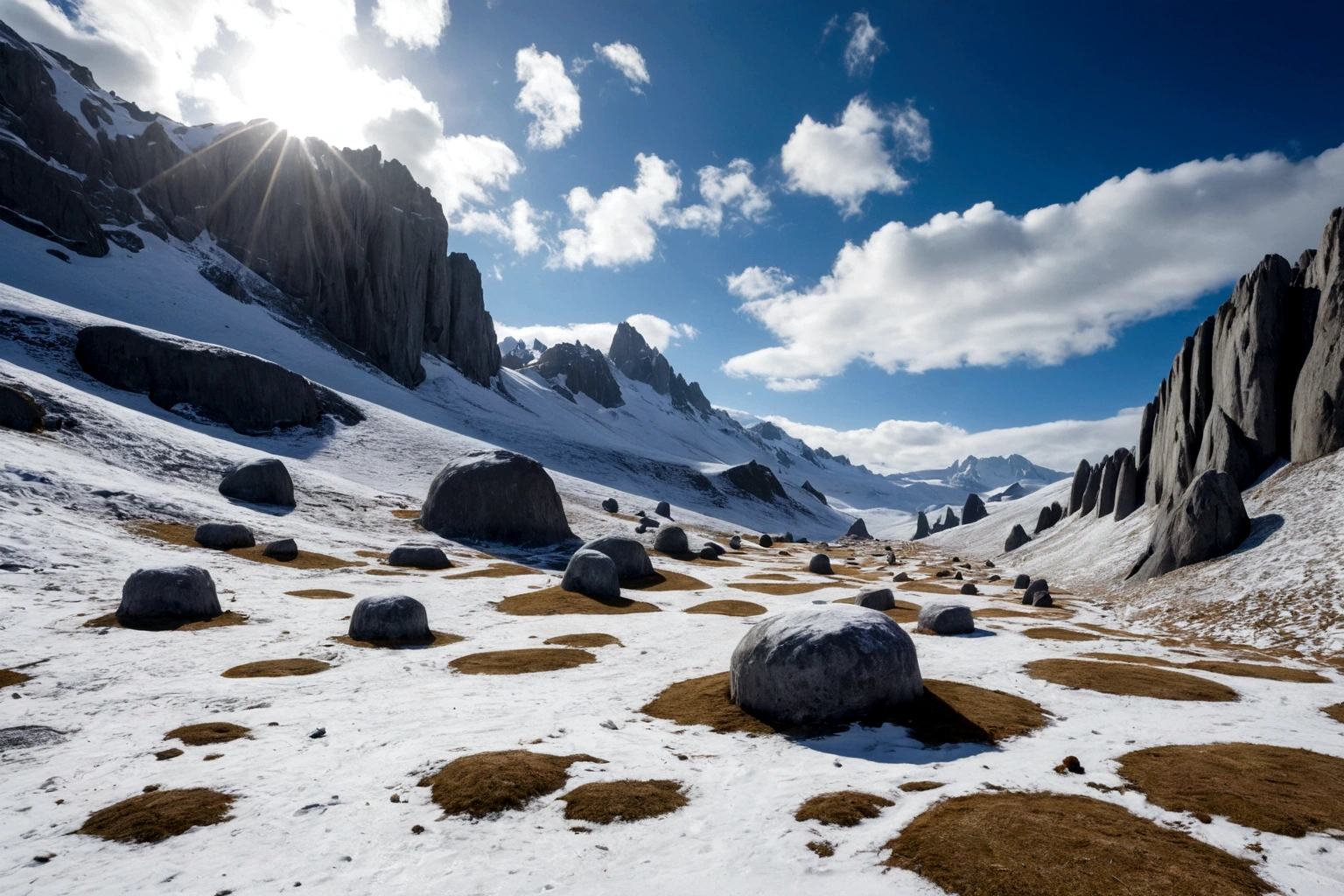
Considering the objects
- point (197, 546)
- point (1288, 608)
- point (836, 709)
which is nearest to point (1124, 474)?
point (1288, 608)

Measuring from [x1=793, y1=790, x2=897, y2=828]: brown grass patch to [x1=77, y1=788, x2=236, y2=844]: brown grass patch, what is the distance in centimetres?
839

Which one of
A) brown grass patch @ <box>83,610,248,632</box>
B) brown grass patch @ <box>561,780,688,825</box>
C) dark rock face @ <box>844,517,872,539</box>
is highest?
dark rock face @ <box>844,517,872,539</box>

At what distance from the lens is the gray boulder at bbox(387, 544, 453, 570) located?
35.8 meters

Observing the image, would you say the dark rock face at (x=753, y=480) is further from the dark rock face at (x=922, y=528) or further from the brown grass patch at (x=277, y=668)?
the brown grass patch at (x=277, y=668)

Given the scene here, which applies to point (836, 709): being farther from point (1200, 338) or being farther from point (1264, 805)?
point (1200, 338)

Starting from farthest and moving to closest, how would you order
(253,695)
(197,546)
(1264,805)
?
(197,546) < (253,695) < (1264,805)

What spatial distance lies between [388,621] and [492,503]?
2935cm

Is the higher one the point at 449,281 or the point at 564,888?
the point at 449,281

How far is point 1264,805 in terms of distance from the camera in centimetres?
870

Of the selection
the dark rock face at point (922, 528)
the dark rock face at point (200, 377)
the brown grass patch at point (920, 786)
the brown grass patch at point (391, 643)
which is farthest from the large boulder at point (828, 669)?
the dark rock face at point (922, 528)

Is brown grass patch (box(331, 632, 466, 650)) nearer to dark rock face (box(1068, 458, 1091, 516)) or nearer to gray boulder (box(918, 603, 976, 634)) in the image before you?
gray boulder (box(918, 603, 976, 634))

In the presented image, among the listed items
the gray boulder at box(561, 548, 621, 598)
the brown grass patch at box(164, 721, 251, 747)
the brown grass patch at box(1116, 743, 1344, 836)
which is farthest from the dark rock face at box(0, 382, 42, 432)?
the brown grass patch at box(1116, 743, 1344, 836)

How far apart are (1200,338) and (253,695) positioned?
6040cm

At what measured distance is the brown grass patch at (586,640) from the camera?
21.0 meters
